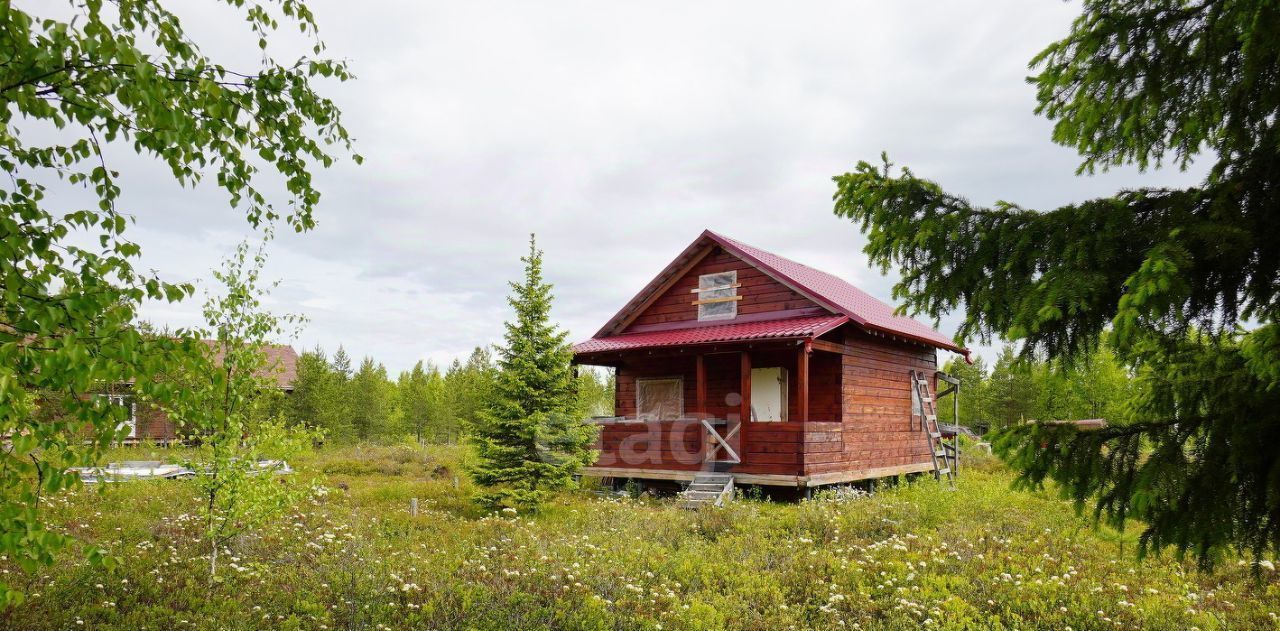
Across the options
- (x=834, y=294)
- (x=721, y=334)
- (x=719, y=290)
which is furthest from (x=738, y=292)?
(x=834, y=294)

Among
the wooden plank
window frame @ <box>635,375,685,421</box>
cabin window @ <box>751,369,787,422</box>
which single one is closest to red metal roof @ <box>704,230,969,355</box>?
the wooden plank

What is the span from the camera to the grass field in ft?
23.6

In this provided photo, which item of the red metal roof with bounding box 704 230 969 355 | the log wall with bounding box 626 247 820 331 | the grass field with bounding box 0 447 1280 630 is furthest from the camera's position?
the log wall with bounding box 626 247 820 331

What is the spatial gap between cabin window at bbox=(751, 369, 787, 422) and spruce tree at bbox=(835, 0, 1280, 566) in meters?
13.3

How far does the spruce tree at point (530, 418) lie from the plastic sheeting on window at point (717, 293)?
5716 mm

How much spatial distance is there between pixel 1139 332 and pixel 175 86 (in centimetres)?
554

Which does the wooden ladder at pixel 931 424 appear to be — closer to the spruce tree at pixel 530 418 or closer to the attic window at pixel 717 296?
the attic window at pixel 717 296

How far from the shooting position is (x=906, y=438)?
65.6 ft

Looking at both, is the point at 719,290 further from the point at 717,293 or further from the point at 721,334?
the point at 721,334

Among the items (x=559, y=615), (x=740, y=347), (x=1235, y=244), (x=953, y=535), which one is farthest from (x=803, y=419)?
(x=1235, y=244)

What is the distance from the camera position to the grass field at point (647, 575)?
7207 millimetres

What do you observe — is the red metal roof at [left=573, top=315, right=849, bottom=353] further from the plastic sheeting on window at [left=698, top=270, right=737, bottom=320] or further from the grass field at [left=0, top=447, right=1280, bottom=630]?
the grass field at [left=0, top=447, right=1280, bottom=630]

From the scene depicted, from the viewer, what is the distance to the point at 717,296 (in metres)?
19.0

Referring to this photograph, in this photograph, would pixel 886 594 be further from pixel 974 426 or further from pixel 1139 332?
pixel 974 426
